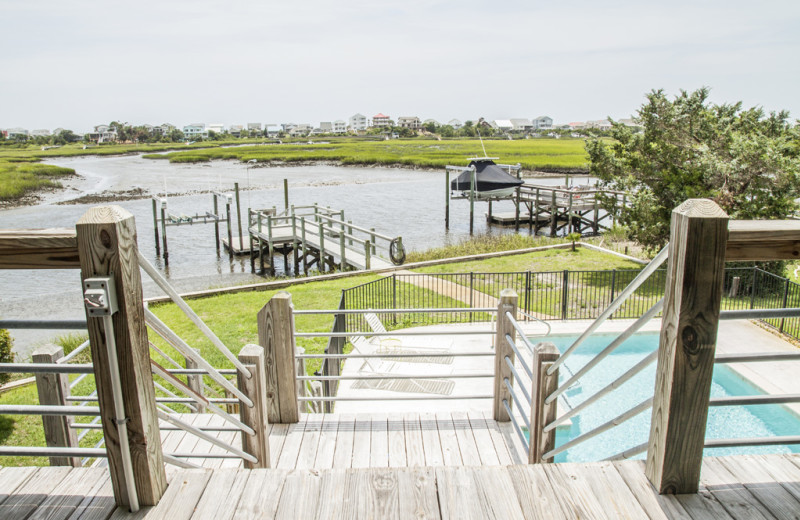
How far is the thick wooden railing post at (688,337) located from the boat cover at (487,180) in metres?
30.8

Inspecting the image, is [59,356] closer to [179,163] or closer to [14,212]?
[14,212]

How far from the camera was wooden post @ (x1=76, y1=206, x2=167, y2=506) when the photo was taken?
2098mm

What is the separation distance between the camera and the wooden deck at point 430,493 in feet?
7.89

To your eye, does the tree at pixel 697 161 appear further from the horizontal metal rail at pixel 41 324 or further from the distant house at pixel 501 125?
the distant house at pixel 501 125

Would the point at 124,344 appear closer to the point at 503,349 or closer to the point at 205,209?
the point at 503,349

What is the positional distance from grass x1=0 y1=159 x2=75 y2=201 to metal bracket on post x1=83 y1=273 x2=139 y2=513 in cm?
5779

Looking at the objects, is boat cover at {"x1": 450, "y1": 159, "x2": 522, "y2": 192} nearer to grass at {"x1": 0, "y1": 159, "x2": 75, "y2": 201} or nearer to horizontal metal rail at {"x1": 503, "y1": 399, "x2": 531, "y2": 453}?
horizontal metal rail at {"x1": 503, "y1": 399, "x2": 531, "y2": 453}

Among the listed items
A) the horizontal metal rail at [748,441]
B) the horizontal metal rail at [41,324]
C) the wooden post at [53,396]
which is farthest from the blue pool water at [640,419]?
the horizontal metal rail at [41,324]

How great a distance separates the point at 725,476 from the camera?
101 inches

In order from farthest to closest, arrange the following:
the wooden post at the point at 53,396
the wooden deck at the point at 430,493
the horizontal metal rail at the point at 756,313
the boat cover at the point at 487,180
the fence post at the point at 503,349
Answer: the boat cover at the point at 487,180 → the fence post at the point at 503,349 → the wooden post at the point at 53,396 → the wooden deck at the point at 430,493 → the horizontal metal rail at the point at 756,313

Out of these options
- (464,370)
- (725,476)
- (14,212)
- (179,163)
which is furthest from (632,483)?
(179,163)

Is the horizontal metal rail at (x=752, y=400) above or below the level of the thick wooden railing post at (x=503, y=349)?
above

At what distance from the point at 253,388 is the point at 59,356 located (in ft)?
7.22

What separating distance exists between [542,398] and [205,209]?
43.4 metres
